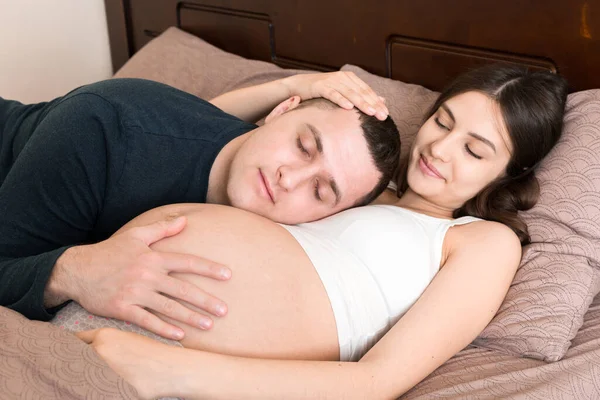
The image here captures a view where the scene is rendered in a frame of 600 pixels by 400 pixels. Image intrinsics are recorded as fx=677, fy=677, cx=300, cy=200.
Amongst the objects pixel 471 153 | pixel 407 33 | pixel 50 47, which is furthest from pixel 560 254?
pixel 50 47

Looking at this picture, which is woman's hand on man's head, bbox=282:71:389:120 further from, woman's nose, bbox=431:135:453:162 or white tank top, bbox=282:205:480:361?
white tank top, bbox=282:205:480:361

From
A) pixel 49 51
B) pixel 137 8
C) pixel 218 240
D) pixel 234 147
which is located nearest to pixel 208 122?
pixel 234 147

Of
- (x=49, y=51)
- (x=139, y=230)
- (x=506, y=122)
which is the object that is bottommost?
(x=49, y=51)

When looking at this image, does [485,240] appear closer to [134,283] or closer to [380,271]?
[380,271]

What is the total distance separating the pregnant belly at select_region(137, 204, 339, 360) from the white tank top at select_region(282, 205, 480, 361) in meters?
0.03

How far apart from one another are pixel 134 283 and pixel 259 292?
22cm

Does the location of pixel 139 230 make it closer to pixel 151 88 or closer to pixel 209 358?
pixel 209 358

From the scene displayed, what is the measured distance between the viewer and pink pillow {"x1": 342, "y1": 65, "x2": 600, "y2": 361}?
4.33 feet

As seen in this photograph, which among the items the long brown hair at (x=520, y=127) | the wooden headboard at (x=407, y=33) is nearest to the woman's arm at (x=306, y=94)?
the long brown hair at (x=520, y=127)

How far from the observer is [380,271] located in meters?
1.37

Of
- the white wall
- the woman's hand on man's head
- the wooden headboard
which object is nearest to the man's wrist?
the woman's hand on man's head

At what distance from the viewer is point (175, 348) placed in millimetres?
1128

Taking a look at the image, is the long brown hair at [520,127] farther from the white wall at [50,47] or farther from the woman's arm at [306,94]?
the white wall at [50,47]

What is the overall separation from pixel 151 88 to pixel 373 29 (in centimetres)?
78
